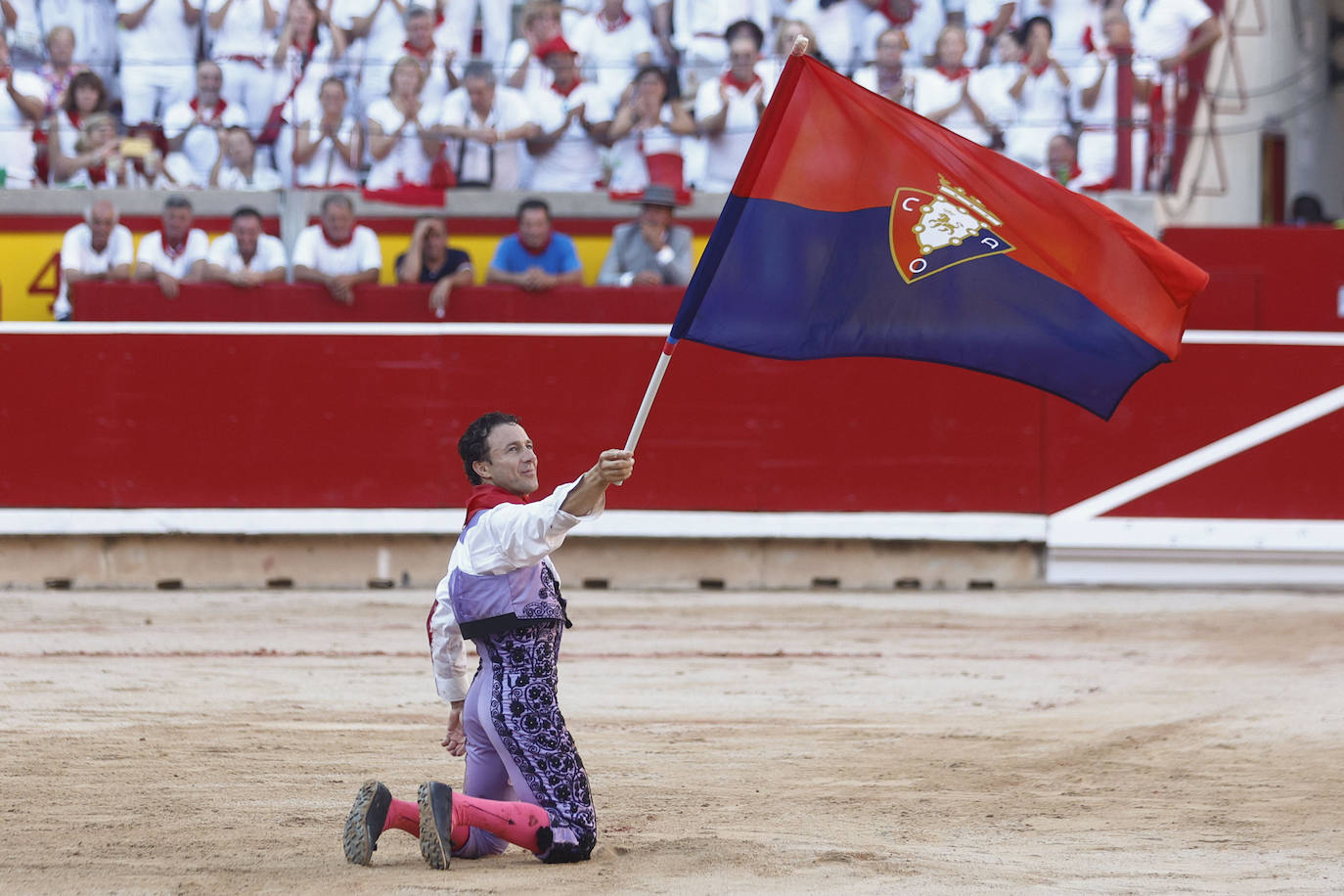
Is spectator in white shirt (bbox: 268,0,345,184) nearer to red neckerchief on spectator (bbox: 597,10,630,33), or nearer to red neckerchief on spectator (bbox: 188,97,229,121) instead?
red neckerchief on spectator (bbox: 188,97,229,121)

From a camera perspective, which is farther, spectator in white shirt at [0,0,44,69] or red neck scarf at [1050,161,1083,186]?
spectator in white shirt at [0,0,44,69]

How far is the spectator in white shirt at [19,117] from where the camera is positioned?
35.4 feet

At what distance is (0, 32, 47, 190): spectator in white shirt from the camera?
10.8 metres

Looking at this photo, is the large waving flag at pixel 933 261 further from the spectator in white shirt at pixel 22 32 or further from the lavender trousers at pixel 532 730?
the spectator in white shirt at pixel 22 32

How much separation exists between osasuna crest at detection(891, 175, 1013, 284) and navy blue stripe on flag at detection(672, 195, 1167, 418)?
1.1 inches

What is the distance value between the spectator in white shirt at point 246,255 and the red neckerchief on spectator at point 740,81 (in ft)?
9.19

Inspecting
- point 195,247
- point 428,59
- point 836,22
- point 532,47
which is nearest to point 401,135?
point 428,59

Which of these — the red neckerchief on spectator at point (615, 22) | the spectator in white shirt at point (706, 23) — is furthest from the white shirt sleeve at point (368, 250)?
the spectator in white shirt at point (706, 23)

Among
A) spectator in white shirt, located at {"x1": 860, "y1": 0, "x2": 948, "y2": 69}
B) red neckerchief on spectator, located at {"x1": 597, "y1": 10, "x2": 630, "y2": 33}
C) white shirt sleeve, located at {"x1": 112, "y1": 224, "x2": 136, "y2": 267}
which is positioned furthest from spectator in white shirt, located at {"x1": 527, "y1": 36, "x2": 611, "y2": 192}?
white shirt sleeve, located at {"x1": 112, "y1": 224, "x2": 136, "y2": 267}

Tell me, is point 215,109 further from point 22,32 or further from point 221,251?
point 22,32

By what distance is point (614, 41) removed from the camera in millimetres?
11141

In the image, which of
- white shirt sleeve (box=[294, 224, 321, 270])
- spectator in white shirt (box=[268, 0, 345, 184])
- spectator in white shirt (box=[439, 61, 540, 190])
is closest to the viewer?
white shirt sleeve (box=[294, 224, 321, 270])

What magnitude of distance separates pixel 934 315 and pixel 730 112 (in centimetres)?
625

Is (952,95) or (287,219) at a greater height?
(952,95)
